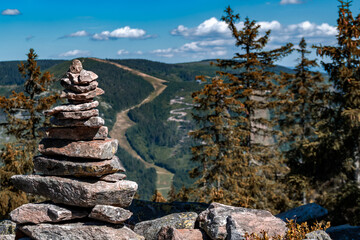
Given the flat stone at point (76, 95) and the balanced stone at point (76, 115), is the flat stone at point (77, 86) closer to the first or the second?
the flat stone at point (76, 95)

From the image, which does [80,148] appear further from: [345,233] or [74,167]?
[345,233]

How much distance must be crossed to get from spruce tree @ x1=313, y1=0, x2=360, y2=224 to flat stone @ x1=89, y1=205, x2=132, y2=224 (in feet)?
50.5

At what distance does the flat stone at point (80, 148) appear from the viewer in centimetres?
1195

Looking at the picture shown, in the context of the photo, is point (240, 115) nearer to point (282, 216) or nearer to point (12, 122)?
point (282, 216)

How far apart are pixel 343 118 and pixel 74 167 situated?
58.6ft

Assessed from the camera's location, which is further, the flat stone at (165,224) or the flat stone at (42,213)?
the flat stone at (165,224)

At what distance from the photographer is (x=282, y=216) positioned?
1903cm

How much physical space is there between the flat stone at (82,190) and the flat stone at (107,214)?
0.35m

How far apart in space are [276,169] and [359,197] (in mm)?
10008

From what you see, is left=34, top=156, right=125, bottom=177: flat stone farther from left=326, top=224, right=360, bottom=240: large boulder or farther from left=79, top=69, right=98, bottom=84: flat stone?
left=326, top=224, right=360, bottom=240: large boulder

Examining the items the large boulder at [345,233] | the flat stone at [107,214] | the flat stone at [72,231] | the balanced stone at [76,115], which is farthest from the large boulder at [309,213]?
the balanced stone at [76,115]

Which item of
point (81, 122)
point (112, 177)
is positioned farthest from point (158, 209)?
point (81, 122)

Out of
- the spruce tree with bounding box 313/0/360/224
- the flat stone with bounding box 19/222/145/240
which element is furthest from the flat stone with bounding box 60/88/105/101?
the spruce tree with bounding box 313/0/360/224

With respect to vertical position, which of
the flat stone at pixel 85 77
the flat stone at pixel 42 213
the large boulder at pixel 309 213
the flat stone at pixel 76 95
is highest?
the flat stone at pixel 85 77
